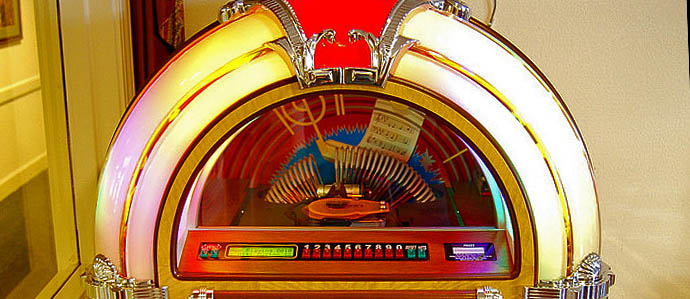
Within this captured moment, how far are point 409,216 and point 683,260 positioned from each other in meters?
0.98

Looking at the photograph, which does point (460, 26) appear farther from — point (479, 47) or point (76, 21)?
point (76, 21)

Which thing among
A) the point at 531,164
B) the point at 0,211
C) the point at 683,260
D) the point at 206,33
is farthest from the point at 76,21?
the point at 683,260

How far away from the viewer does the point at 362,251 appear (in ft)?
3.46

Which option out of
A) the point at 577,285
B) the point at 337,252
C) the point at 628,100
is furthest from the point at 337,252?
the point at 628,100

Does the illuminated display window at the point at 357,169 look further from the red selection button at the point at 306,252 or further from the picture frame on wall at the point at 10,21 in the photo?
the picture frame on wall at the point at 10,21

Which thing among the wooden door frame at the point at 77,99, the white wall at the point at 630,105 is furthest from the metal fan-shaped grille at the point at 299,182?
the white wall at the point at 630,105

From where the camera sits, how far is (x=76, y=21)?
1452mm

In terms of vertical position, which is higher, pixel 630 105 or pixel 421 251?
pixel 630 105

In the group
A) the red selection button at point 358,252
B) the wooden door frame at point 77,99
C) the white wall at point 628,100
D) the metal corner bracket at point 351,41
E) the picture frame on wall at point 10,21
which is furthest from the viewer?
the white wall at point 628,100

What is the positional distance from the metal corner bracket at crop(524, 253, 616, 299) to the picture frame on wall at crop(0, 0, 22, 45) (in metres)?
1.10

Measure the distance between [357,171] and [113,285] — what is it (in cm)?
44

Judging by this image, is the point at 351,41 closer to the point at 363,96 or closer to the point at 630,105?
the point at 363,96

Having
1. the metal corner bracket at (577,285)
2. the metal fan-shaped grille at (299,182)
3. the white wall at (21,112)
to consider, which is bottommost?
the metal corner bracket at (577,285)

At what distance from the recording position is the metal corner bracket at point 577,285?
0.99 meters
